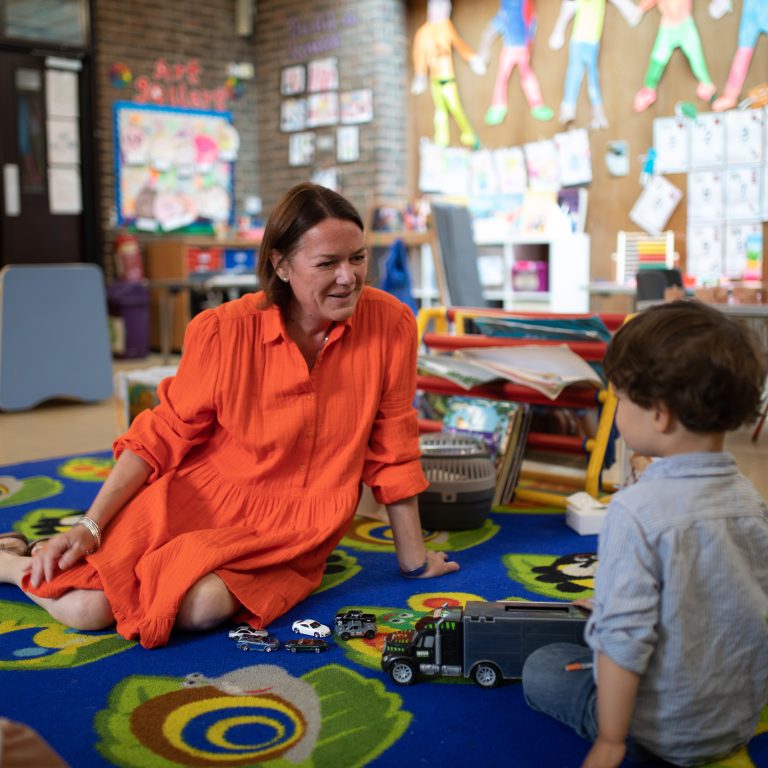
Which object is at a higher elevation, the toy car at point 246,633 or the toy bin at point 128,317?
the toy bin at point 128,317

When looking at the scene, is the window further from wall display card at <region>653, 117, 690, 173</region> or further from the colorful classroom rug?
the colorful classroom rug

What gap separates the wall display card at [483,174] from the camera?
22.4 ft

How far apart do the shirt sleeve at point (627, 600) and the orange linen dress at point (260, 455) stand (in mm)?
873

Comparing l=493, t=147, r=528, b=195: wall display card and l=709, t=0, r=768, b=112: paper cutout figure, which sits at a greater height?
l=709, t=0, r=768, b=112: paper cutout figure

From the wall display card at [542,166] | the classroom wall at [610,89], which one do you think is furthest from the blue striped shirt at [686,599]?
the wall display card at [542,166]

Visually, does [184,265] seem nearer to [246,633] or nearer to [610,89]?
[610,89]

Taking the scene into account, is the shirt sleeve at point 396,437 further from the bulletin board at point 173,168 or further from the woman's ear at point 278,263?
the bulletin board at point 173,168

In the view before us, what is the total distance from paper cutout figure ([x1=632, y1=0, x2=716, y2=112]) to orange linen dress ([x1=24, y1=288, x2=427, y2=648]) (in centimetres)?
434

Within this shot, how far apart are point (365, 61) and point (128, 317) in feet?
8.72

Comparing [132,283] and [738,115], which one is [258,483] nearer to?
[738,115]

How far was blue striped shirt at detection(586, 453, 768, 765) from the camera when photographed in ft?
4.03

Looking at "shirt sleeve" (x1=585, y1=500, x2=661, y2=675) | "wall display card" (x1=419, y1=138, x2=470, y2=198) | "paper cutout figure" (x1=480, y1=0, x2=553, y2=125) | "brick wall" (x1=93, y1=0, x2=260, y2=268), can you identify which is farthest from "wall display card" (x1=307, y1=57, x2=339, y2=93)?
"shirt sleeve" (x1=585, y1=500, x2=661, y2=675)

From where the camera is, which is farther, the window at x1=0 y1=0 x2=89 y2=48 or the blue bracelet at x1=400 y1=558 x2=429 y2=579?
the window at x1=0 y1=0 x2=89 y2=48

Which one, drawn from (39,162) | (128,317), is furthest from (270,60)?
(128,317)
